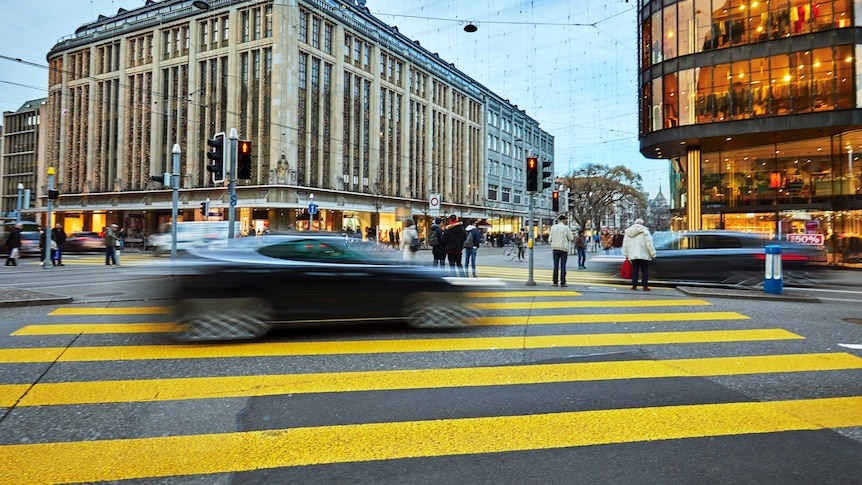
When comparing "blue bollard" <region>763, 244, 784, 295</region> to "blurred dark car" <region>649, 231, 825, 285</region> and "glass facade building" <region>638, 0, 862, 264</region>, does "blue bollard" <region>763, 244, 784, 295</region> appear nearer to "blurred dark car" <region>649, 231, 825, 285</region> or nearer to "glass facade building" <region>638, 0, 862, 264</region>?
"blurred dark car" <region>649, 231, 825, 285</region>

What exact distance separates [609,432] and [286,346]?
155 inches

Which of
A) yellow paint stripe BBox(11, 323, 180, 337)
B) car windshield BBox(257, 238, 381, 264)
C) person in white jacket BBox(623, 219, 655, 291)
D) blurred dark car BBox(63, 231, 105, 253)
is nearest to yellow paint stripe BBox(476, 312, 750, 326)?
car windshield BBox(257, 238, 381, 264)

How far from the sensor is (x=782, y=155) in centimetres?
2548

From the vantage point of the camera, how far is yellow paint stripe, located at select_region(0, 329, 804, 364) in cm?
546

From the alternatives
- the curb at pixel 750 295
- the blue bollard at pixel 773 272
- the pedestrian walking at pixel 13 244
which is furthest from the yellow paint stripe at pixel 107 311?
the pedestrian walking at pixel 13 244

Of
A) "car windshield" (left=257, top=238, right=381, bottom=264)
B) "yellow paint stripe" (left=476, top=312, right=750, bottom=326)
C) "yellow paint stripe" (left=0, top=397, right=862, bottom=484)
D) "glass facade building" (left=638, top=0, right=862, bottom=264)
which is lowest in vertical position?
"yellow paint stripe" (left=0, top=397, right=862, bottom=484)

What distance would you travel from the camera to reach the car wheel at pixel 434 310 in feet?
22.8

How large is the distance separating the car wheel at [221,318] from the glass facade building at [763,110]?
80.4 feet

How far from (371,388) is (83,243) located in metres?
32.0

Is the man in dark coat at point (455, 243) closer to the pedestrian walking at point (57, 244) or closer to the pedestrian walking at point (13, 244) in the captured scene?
the pedestrian walking at point (57, 244)

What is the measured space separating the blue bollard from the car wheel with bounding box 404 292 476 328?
25.1ft

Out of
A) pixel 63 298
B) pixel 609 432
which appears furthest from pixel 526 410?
pixel 63 298

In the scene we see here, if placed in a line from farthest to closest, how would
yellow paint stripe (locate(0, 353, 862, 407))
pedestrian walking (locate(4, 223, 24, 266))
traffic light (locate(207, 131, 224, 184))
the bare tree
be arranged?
the bare tree
pedestrian walking (locate(4, 223, 24, 266))
traffic light (locate(207, 131, 224, 184))
yellow paint stripe (locate(0, 353, 862, 407))

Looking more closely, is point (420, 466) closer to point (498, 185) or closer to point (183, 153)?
point (183, 153)
